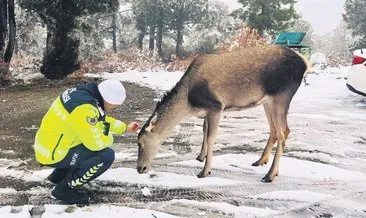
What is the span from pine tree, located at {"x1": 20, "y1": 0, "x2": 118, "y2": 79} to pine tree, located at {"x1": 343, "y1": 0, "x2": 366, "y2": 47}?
35492 millimetres

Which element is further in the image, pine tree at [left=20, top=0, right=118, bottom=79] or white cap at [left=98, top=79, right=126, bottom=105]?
pine tree at [left=20, top=0, right=118, bottom=79]

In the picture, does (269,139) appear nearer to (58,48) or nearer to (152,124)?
(152,124)

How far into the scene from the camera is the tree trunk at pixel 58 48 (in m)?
20.3

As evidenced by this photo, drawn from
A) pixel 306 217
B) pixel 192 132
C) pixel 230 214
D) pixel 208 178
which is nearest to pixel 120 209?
pixel 230 214

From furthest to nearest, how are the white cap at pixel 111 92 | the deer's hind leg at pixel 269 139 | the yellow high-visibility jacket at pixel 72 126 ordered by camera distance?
the deer's hind leg at pixel 269 139 → the white cap at pixel 111 92 → the yellow high-visibility jacket at pixel 72 126

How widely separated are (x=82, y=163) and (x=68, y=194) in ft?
1.26

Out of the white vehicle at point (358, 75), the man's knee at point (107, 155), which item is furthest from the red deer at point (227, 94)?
the white vehicle at point (358, 75)

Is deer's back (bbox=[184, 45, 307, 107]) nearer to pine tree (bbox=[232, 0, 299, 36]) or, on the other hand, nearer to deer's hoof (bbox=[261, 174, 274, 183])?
deer's hoof (bbox=[261, 174, 274, 183])

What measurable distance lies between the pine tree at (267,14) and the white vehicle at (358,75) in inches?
1120

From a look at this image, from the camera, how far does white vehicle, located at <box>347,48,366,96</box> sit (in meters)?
11.8

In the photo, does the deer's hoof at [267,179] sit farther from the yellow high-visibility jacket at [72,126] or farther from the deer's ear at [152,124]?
the yellow high-visibility jacket at [72,126]

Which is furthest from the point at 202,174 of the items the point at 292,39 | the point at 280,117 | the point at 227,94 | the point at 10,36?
the point at 10,36

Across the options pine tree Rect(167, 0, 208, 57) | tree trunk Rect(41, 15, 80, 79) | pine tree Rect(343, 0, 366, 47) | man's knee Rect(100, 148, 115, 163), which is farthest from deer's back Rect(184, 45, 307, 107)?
pine tree Rect(343, 0, 366, 47)

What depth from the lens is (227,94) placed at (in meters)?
6.71
